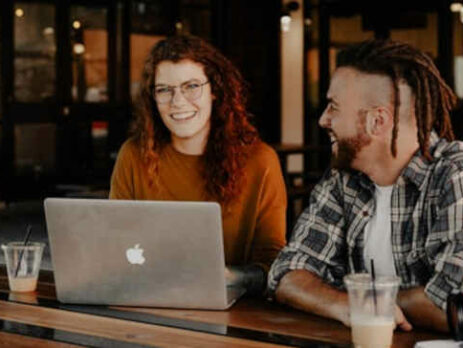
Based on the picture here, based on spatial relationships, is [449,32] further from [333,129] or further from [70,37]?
[333,129]

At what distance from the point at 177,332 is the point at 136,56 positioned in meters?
8.76

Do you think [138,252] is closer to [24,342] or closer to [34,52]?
[24,342]

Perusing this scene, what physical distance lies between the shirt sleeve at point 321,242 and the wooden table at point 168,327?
12 cm

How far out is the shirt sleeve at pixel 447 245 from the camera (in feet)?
6.95

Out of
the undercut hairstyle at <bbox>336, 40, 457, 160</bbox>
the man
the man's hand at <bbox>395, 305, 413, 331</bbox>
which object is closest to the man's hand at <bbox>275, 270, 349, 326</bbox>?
the man

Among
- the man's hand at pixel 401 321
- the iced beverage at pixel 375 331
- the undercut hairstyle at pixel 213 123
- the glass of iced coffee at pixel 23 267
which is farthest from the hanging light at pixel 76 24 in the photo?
the iced beverage at pixel 375 331

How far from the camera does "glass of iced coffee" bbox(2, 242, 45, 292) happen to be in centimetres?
251

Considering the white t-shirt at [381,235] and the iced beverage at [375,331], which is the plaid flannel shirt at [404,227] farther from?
the iced beverage at [375,331]

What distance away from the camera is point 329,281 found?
247 cm

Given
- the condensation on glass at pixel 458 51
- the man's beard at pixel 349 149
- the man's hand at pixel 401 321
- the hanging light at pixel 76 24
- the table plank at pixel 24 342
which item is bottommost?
the table plank at pixel 24 342

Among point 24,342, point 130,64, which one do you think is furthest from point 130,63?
point 24,342

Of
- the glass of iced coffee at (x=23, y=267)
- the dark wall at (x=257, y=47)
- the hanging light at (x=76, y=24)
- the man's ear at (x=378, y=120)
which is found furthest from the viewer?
the dark wall at (x=257, y=47)

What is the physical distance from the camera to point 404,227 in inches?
91.2

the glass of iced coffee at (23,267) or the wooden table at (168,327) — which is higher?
the glass of iced coffee at (23,267)
